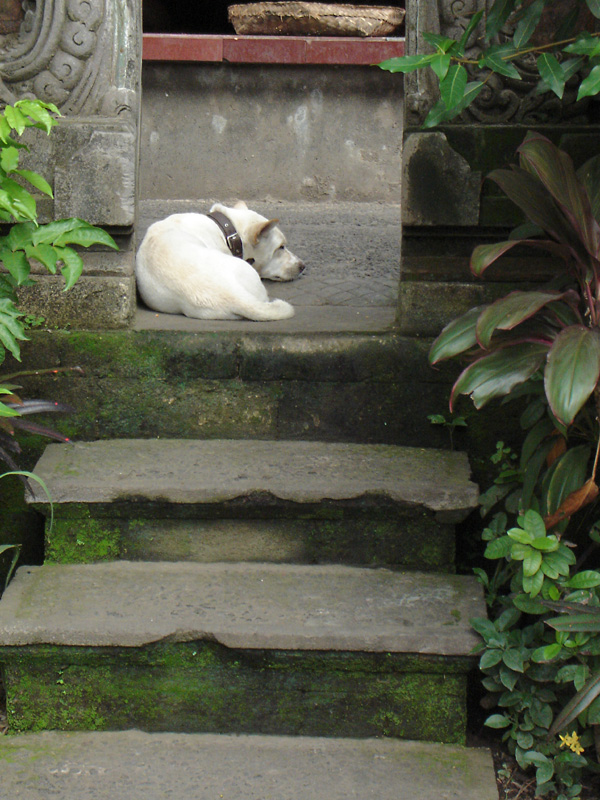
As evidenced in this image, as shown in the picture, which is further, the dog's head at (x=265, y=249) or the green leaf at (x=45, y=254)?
the dog's head at (x=265, y=249)

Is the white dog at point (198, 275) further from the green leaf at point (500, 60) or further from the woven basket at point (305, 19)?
the woven basket at point (305, 19)

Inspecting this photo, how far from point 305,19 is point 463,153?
466 centimetres

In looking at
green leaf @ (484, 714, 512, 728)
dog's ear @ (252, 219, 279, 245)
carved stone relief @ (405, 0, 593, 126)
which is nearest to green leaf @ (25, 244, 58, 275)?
carved stone relief @ (405, 0, 593, 126)

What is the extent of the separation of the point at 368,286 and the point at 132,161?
5.47ft

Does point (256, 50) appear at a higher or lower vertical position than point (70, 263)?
higher

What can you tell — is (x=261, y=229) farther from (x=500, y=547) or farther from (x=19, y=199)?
(x=500, y=547)

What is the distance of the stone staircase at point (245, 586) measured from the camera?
241 cm

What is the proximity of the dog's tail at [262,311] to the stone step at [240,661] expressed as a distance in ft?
4.52

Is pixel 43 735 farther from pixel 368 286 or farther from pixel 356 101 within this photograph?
pixel 356 101

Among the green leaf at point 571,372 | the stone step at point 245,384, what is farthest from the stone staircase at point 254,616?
the green leaf at point 571,372

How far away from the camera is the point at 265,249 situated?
15.9 ft

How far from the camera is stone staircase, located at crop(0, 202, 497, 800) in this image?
241 cm

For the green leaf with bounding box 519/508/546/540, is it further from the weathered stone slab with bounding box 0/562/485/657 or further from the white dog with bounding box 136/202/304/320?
the white dog with bounding box 136/202/304/320

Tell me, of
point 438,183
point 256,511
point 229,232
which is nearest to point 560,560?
point 256,511
